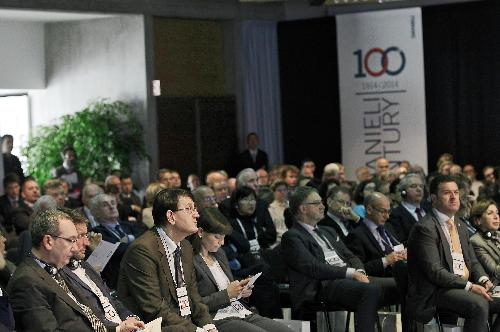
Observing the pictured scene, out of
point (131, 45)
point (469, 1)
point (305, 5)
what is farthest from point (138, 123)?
point (469, 1)

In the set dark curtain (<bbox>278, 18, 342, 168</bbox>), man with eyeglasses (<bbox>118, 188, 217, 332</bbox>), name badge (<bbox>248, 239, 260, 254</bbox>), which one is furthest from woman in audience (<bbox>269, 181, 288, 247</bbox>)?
dark curtain (<bbox>278, 18, 342, 168</bbox>)

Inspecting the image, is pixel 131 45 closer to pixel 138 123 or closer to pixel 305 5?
pixel 138 123

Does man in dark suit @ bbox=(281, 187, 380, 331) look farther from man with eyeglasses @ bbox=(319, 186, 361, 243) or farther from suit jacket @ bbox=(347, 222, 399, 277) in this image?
man with eyeglasses @ bbox=(319, 186, 361, 243)

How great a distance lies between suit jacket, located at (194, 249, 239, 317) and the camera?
259 inches

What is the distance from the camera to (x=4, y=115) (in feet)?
52.0

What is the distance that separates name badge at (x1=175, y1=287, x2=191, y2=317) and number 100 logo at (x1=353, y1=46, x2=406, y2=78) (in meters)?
10.9

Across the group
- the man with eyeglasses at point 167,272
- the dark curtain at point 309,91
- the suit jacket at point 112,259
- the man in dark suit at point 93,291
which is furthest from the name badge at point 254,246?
the dark curtain at point 309,91

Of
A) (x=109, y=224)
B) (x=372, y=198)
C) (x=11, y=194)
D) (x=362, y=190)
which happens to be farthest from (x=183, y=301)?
(x=362, y=190)

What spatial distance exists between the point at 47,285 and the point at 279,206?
244 inches

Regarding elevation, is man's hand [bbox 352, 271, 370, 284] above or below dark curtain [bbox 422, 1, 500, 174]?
below

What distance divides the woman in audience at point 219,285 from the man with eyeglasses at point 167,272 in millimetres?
302

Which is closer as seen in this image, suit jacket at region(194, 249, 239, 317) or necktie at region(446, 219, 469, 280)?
suit jacket at region(194, 249, 239, 317)

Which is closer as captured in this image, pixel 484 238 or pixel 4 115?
pixel 484 238

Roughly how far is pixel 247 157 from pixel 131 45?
2273 mm
